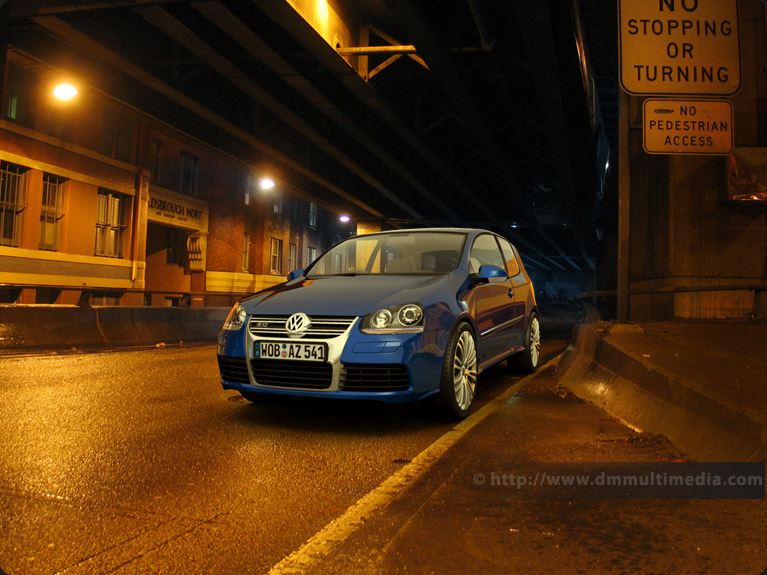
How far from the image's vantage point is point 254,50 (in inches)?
446

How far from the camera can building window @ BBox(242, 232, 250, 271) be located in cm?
2814

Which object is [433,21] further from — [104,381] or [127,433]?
[127,433]

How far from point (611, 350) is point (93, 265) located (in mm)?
18403

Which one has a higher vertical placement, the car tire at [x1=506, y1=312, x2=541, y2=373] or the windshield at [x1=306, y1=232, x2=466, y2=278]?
the windshield at [x1=306, y1=232, x2=466, y2=278]

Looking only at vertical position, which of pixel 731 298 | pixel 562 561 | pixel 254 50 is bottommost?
pixel 562 561

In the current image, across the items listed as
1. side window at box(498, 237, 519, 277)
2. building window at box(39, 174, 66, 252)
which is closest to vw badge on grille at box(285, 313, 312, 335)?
side window at box(498, 237, 519, 277)

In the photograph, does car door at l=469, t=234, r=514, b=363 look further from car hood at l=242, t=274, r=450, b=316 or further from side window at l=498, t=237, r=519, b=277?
car hood at l=242, t=274, r=450, b=316

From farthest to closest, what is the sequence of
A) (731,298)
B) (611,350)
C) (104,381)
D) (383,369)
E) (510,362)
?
(731,298) → (510,362) → (104,381) → (611,350) → (383,369)

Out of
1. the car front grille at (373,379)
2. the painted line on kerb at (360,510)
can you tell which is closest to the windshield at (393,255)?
the car front grille at (373,379)

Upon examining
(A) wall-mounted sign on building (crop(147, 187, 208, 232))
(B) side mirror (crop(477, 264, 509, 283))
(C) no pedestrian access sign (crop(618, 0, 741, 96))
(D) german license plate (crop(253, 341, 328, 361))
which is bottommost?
(D) german license plate (crop(253, 341, 328, 361))

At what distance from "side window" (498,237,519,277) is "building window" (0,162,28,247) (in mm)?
15122

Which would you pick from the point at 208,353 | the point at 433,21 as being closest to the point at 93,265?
the point at 208,353

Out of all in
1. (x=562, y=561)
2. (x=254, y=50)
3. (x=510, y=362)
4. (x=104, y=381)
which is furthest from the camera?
(x=254, y=50)

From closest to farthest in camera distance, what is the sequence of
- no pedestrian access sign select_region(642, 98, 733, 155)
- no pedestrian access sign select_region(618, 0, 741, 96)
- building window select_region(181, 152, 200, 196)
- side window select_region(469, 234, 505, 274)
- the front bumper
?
1. the front bumper
2. side window select_region(469, 234, 505, 274)
3. no pedestrian access sign select_region(618, 0, 741, 96)
4. no pedestrian access sign select_region(642, 98, 733, 155)
5. building window select_region(181, 152, 200, 196)
